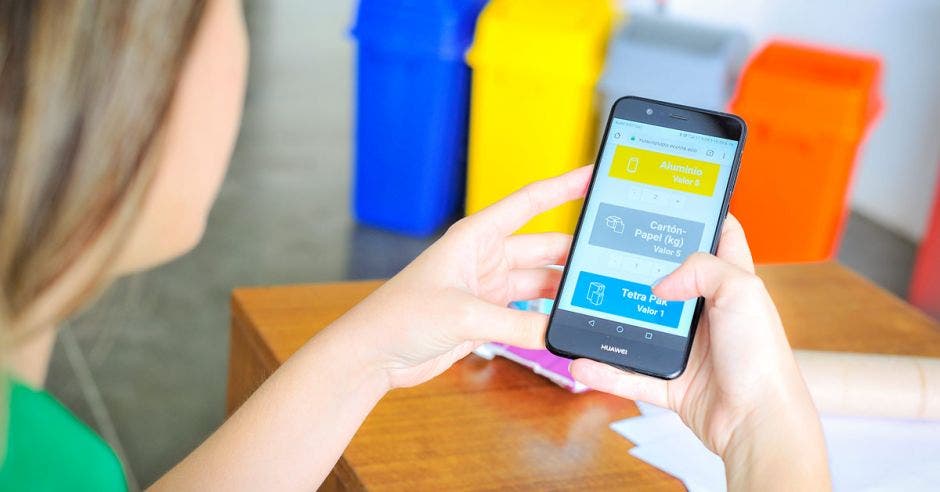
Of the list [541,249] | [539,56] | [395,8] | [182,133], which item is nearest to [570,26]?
[539,56]

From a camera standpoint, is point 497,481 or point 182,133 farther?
point 497,481

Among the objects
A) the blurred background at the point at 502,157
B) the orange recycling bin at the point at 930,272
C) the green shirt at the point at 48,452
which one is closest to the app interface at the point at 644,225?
the green shirt at the point at 48,452

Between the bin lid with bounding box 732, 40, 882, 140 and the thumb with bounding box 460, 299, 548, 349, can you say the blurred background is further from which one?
the thumb with bounding box 460, 299, 548, 349

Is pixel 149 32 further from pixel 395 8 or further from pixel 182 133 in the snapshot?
pixel 395 8

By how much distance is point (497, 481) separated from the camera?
42.0 inches

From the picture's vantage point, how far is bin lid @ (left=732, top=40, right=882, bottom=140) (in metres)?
2.82

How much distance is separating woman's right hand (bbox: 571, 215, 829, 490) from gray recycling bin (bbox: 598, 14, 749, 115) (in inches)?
79.2

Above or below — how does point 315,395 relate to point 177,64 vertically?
below

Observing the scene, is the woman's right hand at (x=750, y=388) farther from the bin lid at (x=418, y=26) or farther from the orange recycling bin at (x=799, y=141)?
the bin lid at (x=418, y=26)

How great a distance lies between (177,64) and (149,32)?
0.04m

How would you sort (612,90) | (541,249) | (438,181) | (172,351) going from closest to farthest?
(541,249), (172,351), (612,90), (438,181)

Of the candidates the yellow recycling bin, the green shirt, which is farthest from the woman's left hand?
the yellow recycling bin

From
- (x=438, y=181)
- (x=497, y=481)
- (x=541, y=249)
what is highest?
(x=541, y=249)

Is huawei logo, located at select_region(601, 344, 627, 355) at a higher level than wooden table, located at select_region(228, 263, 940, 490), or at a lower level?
higher
